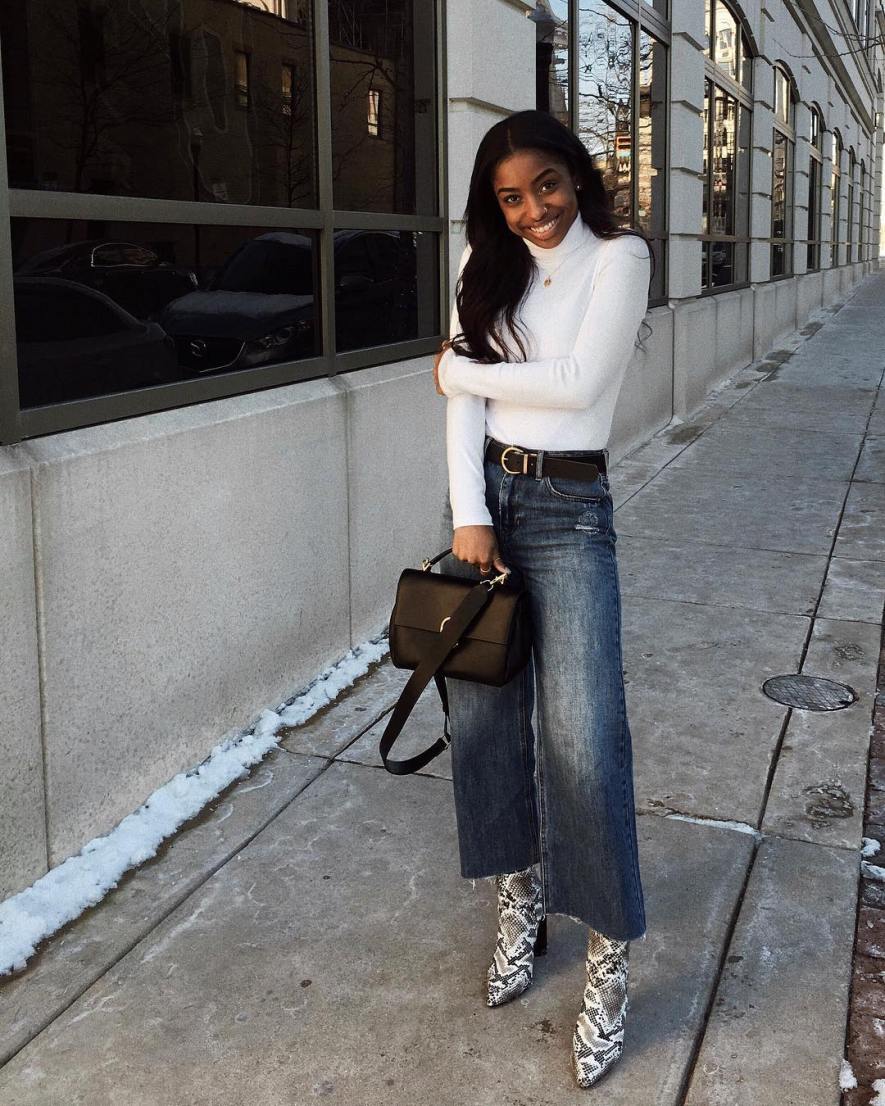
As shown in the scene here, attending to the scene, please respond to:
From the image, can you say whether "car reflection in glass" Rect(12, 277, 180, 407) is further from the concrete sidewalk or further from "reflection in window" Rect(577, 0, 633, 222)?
"reflection in window" Rect(577, 0, 633, 222)

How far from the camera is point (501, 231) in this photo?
2660 mm

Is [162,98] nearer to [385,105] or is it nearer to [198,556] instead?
[198,556]

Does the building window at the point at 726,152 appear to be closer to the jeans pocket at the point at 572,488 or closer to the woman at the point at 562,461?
the woman at the point at 562,461

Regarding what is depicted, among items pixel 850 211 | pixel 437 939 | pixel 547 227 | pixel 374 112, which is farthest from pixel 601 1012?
pixel 850 211

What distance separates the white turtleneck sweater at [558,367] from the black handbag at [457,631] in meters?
0.16

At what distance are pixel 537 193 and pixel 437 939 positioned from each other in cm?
182

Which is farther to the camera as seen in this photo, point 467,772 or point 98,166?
point 98,166

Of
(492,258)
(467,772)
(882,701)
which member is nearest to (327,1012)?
(467,772)

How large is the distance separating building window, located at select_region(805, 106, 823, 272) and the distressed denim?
825 inches

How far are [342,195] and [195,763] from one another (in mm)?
2427

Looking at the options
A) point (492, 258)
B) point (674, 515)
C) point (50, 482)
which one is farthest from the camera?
point (674, 515)

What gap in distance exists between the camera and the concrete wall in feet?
10.4

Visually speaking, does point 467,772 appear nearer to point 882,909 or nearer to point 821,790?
point 882,909

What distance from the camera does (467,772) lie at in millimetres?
2805
